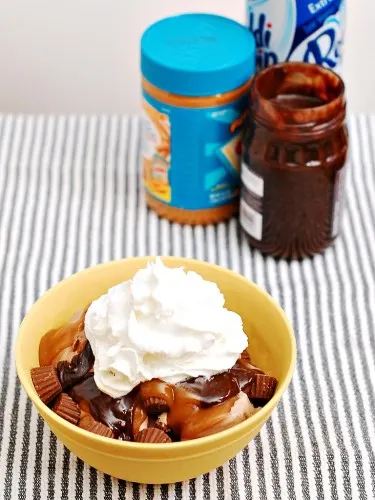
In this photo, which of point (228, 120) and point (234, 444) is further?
point (228, 120)

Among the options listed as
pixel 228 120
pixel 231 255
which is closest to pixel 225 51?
pixel 228 120

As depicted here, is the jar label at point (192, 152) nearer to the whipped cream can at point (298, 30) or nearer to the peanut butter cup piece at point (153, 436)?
the whipped cream can at point (298, 30)

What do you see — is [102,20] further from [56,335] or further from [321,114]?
[56,335]

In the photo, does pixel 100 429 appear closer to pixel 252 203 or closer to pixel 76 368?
pixel 76 368

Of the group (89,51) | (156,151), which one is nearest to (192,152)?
(156,151)

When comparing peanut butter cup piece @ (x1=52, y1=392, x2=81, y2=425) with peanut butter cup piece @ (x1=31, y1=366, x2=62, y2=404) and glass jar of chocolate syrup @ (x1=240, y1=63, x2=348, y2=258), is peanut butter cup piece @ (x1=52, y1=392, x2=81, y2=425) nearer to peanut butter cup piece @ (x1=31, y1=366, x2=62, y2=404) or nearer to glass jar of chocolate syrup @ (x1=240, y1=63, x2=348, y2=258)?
peanut butter cup piece @ (x1=31, y1=366, x2=62, y2=404)
